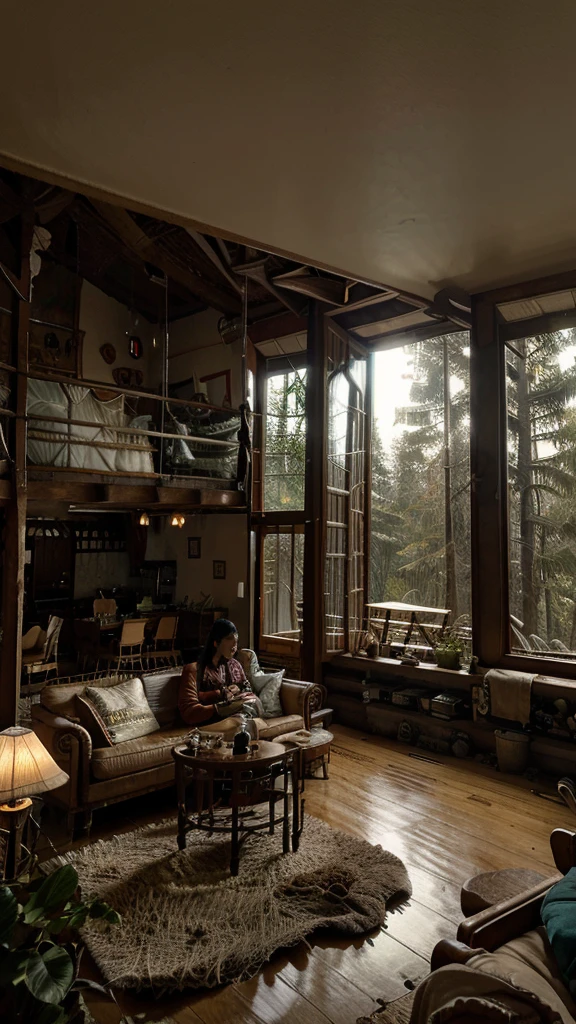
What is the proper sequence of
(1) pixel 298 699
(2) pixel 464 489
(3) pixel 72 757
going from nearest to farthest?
(3) pixel 72 757 < (1) pixel 298 699 < (2) pixel 464 489

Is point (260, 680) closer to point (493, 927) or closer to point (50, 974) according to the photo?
point (493, 927)

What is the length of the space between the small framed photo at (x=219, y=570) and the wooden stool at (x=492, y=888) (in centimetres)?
641

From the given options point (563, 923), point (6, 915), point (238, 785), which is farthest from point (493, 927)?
point (238, 785)

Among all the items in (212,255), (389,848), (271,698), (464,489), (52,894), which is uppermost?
(212,255)

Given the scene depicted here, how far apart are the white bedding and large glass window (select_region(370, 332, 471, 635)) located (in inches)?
168

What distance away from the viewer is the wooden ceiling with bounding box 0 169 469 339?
622 cm

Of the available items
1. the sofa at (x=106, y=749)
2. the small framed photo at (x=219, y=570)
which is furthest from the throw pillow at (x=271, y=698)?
the small framed photo at (x=219, y=570)

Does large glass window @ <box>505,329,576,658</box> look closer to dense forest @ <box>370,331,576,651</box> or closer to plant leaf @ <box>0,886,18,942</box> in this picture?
dense forest @ <box>370,331,576,651</box>

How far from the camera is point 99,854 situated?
347 centimetres

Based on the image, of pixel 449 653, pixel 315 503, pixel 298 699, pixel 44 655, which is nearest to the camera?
pixel 298 699

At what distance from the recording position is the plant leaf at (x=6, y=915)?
151 cm

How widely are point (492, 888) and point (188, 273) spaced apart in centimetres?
806

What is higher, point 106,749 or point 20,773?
point 20,773

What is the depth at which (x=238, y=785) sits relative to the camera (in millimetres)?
3361
